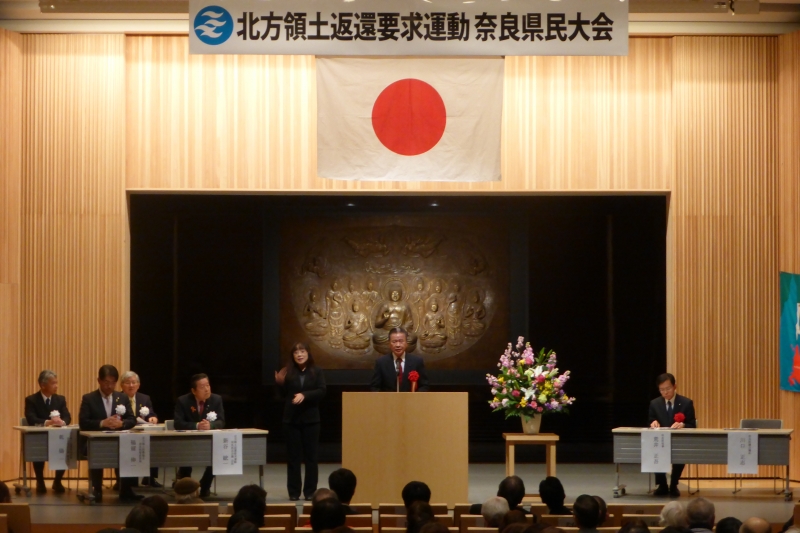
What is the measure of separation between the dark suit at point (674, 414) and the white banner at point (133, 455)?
462 centimetres

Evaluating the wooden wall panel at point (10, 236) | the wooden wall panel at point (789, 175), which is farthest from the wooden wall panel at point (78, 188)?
the wooden wall panel at point (789, 175)

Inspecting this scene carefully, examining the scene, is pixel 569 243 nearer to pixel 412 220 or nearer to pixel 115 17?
pixel 412 220

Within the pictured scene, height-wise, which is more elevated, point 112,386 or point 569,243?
point 569,243

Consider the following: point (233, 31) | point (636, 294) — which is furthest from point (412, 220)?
point (233, 31)

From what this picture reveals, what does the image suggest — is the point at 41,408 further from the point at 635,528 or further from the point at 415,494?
the point at 635,528

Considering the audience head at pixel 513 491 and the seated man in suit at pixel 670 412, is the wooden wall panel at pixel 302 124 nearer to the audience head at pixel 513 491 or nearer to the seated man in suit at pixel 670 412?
the seated man in suit at pixel 670 412

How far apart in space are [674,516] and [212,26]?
5199 mm

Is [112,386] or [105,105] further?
[105,105]

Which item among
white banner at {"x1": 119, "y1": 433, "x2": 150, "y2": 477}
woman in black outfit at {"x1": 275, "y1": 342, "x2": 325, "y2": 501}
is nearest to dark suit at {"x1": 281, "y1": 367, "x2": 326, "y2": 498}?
woman in black outfit at {"x1": 275, "y1": 342, "x2": 325, "y2": 501}

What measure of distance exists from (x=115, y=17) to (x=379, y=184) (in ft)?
10.5

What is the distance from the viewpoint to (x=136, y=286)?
12609 millimetres

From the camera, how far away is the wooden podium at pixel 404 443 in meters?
8.51

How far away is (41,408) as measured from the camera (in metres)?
10.3

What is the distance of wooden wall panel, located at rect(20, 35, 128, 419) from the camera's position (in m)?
11.1
